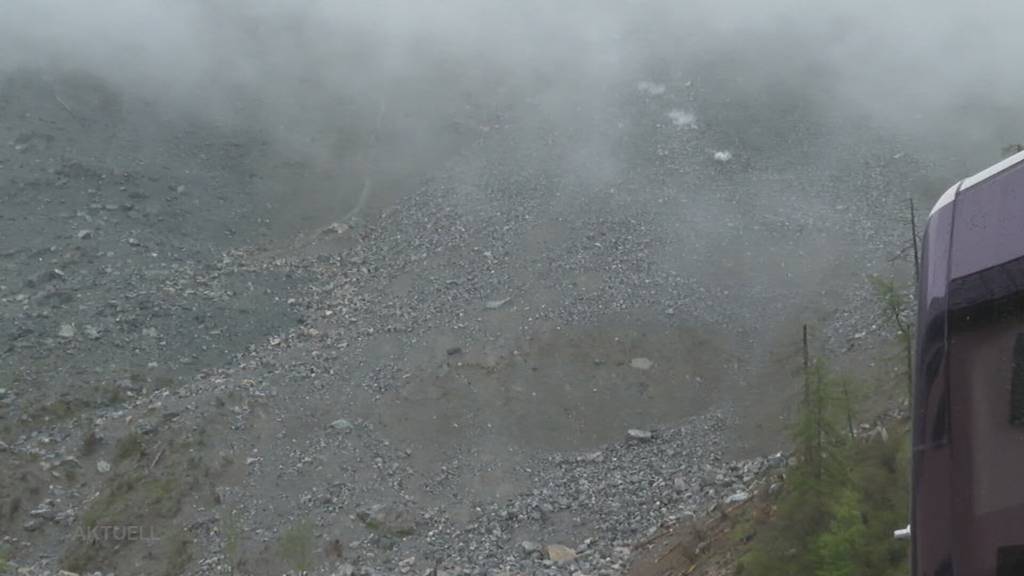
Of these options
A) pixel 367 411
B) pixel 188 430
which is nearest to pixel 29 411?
pixel 188 430

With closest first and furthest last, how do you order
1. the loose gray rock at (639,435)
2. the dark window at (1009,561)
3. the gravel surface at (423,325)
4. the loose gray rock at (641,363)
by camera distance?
the dark window at (1009,561) < the gravel surface at (423,325) < the loose gray rock at (639,435) < the loose gray rock at (641,363)

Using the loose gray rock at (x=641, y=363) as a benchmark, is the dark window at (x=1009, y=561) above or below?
below

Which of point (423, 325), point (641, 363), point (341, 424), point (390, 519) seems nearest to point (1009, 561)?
point (390, 519)

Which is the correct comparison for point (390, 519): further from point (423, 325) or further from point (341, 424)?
point (423, 325)

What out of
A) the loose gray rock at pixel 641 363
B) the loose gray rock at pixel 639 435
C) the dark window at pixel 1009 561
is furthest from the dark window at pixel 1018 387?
the loose gray rock at pixel 641 363

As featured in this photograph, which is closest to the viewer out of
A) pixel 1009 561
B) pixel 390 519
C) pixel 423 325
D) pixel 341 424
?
pixel 1009 561

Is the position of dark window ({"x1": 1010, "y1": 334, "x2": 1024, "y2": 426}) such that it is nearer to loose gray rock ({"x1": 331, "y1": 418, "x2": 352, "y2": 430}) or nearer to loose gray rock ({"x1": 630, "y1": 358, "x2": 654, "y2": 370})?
loose gray rock ({"x1": 331, "y1": 418, "x2": 352, "y2": 430})

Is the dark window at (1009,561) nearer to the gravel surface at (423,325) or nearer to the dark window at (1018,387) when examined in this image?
the dark window at (1018,387)

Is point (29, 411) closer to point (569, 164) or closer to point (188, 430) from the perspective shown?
point (188, 430)

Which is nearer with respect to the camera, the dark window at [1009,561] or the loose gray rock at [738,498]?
the dark window at [1009,561]
